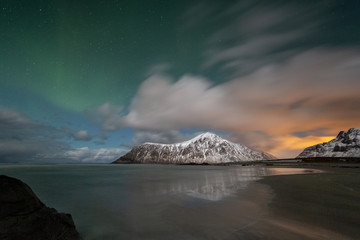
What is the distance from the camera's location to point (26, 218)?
20.7 feet

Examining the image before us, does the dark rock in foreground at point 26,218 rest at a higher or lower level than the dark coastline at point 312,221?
higher

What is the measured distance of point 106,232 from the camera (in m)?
7.84

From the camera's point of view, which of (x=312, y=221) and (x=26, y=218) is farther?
(x=312, y=221)

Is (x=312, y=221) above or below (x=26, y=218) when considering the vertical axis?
below

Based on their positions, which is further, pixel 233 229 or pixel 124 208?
pixel 124 208

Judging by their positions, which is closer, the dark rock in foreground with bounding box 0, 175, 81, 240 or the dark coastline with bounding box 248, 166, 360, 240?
the dark rock in foreground with bounding box 0, 175, 81, 240

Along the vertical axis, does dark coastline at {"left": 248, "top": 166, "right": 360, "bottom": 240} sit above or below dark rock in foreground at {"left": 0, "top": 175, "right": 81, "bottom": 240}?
below

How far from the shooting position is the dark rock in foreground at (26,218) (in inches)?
230

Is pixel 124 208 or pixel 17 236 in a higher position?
pixel 17 236

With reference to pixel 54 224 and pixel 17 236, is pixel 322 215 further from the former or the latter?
pixel 17 236

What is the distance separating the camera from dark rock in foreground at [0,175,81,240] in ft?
19.1

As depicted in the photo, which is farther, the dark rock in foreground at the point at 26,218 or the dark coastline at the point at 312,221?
the dark coastline at the point at 312,221

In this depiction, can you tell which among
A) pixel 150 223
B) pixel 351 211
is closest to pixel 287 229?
pixel 351 211

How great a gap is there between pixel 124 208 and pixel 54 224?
5815 mm
